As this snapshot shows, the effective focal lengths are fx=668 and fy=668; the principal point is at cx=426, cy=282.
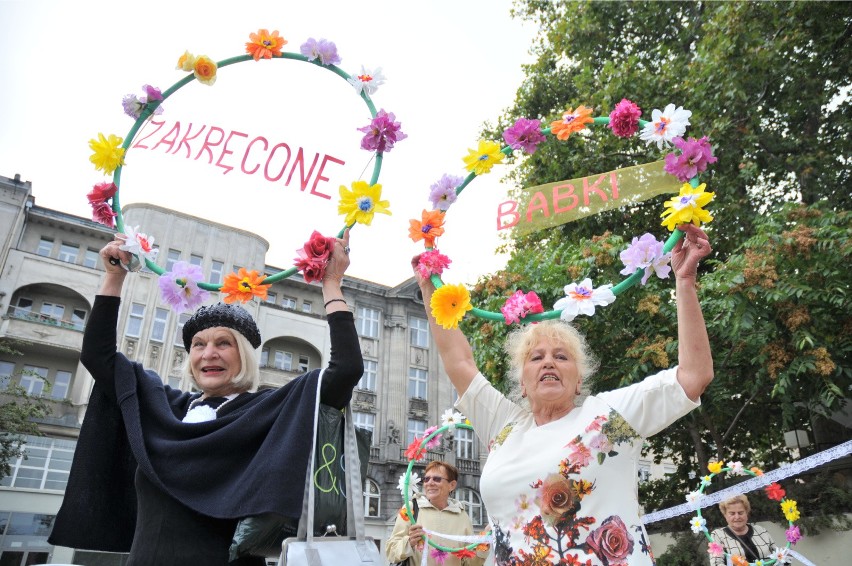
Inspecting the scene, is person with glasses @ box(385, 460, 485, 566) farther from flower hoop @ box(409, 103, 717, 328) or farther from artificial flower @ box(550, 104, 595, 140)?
artificial flower @ box(550, 104, 595, 140)

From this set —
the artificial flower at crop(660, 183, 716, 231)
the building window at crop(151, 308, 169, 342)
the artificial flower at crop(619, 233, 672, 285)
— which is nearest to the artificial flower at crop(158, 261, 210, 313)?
the artificial flower at crop(619, 233, 672, 285)

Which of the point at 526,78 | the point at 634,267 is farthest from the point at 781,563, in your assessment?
the point at 526,78

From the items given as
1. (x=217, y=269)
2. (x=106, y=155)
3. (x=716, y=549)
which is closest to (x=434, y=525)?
(x=716, y=549)

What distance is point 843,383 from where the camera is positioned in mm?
9781

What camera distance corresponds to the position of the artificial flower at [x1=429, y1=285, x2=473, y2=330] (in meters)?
3.22

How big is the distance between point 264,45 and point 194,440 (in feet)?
7.86

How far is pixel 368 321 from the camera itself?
34406mm

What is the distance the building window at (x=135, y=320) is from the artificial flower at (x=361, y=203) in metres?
25.9

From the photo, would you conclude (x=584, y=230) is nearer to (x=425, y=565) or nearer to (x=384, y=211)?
(x=425, y=565)

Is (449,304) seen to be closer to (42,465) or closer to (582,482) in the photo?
(582,482)

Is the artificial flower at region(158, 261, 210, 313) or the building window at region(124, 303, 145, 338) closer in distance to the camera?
the artificial flower at region(158, 261, 210, 313)

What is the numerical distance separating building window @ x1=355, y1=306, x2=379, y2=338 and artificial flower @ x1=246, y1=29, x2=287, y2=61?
98.3 feet

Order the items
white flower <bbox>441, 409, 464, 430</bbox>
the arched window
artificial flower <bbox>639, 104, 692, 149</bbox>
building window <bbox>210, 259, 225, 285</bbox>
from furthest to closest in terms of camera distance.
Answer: the arched window → building window <bbox>210, 259, 225, 285</bbox> → white flower <bbox>441, 409, 464, 430</bbox> → artificial flower <bbox>639, 104, 692, 149</bbox>

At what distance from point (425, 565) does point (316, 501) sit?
13.3ft
